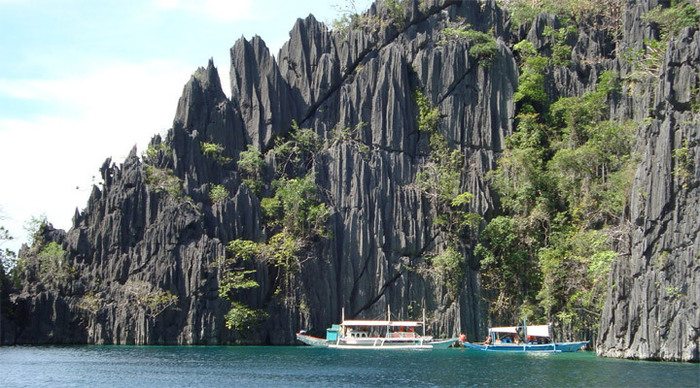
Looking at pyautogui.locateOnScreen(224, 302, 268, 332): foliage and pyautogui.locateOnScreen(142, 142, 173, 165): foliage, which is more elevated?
pyautogui.locateOnScreen(142, 142, 173, 165): foliage

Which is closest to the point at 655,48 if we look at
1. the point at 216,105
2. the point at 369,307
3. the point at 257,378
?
the point at 369,307

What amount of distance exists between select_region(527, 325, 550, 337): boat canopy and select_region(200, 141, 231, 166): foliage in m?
28.9

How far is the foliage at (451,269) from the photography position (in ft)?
245

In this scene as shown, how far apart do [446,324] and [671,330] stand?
82.9 ft

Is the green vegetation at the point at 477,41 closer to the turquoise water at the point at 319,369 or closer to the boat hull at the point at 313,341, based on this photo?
the boat hull at the point at 313,341

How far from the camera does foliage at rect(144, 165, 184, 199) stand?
76188 mm

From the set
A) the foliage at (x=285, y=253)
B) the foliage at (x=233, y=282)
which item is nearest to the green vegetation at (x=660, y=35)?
the foliage at (x=285, y=253)

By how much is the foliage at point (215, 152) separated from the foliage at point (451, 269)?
19.5 m

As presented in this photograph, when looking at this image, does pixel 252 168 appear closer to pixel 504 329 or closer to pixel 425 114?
pixel 425 114

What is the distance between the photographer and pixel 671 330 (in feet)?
168

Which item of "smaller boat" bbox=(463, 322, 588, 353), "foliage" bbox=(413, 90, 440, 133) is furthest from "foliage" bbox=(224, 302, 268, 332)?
"foliage" bbox=(413, 90, 440, 133)

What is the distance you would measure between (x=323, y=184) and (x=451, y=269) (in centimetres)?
1326

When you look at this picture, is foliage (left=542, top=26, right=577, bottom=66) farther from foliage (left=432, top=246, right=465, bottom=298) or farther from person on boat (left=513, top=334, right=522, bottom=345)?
person on boat (left=513, top=334, right=522, bottom=345)

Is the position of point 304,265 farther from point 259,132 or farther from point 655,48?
point 655,48
